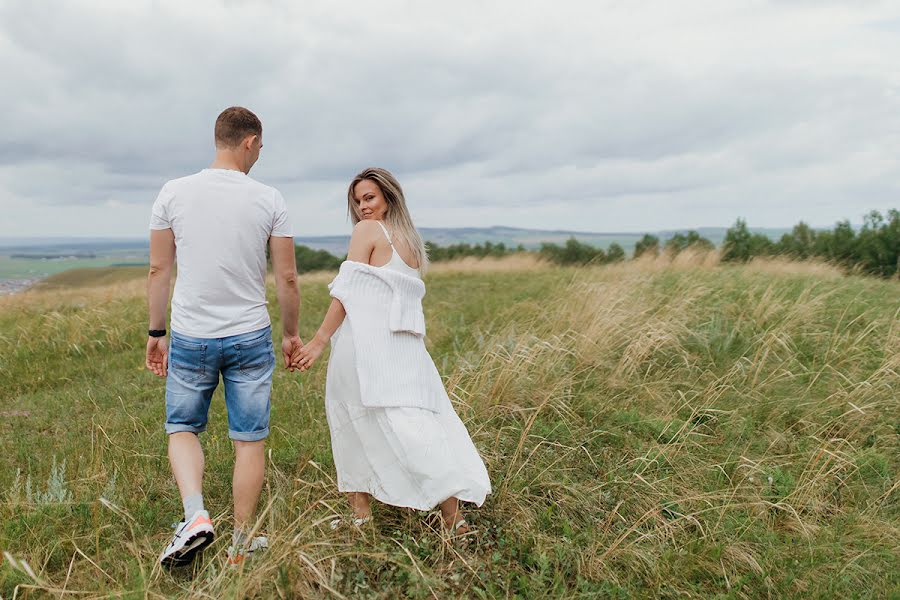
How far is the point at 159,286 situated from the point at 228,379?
1.95 ft

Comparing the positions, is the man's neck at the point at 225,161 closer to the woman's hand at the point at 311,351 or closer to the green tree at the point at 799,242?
the woman's hand at the point at 311,351

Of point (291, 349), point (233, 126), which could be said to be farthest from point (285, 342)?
point (233, 126)

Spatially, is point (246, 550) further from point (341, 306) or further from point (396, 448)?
point (341, 306)

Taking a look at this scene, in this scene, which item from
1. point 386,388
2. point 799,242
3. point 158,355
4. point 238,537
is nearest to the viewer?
point 238,537

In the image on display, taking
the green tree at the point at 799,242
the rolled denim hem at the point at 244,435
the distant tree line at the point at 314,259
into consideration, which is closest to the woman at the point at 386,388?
the rolled denim hem at the point at 244,435

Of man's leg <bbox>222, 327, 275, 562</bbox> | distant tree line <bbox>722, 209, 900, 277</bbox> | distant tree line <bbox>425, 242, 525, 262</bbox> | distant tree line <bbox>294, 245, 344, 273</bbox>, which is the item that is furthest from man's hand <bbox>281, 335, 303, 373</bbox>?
distant tree line <bbox>294, 245, 344, 273</bbox>

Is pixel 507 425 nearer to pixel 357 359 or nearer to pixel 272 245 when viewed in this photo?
pixel 357 359

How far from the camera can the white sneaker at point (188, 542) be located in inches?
116

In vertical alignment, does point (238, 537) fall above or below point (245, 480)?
below

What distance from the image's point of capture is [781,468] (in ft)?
14.4

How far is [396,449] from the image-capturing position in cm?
319

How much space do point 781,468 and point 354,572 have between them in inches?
121

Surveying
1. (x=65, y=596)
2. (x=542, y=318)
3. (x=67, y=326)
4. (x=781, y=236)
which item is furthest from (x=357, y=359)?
(x=781, y=236)

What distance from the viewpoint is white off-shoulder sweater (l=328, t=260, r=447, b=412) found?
319 cm
